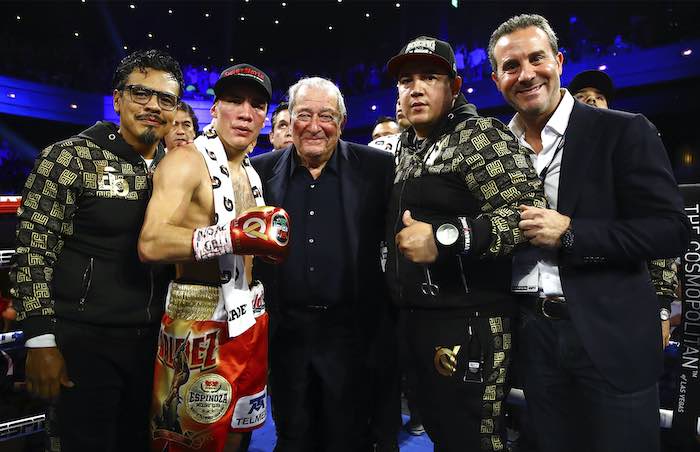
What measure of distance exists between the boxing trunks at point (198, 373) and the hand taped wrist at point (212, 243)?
0.82ft

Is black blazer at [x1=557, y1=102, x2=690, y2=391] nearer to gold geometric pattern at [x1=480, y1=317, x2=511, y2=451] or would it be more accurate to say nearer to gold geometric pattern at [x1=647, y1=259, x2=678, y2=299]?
gold geometric pattern at [x1=480, y1=317, x2=511, y2=451]

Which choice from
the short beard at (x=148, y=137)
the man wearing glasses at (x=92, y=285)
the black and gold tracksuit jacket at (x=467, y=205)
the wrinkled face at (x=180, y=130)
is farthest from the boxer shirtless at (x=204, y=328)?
the wrinkled face at (x=180, y=130)

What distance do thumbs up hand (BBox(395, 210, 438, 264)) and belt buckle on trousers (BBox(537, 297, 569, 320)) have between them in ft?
1.37

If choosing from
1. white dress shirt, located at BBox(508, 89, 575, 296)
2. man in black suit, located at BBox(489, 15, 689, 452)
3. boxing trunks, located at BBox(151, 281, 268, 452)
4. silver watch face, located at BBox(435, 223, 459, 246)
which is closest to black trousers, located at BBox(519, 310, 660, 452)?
man in black suit, located at BBox(489, 15, 689, 452)

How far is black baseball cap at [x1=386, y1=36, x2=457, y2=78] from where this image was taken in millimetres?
1738

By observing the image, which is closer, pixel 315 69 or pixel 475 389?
pixel 475 389

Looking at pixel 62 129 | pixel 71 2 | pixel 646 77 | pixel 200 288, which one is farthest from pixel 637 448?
pixel 71 2

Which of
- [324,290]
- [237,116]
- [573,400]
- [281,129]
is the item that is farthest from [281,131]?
[573,400]

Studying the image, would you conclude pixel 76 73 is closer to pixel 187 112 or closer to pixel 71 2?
pixel 71 2

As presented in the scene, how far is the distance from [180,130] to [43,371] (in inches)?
80.2

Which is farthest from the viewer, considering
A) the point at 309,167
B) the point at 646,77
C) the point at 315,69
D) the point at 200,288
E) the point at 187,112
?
the point at 315,69

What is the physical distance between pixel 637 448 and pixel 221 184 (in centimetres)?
158

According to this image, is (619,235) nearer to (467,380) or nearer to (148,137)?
(467,380)

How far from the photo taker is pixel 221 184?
5.57ft
